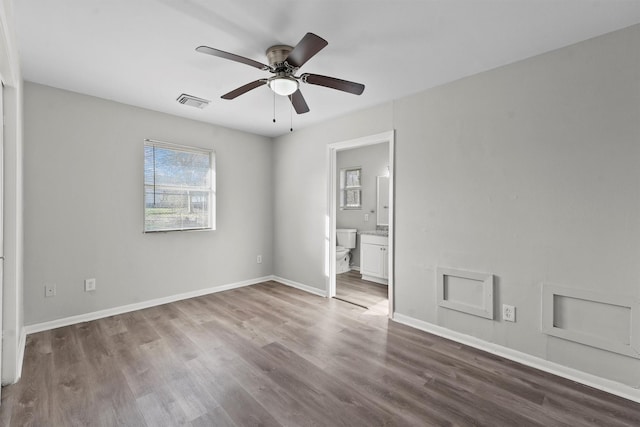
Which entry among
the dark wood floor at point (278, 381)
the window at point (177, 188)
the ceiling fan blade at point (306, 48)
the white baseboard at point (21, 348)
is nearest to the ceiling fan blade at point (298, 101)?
the ceiling fan blade at point (306, 48)

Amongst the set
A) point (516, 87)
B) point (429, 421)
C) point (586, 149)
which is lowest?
point (429, 421)

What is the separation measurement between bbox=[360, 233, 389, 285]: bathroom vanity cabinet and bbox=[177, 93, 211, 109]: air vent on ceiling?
3111 mm

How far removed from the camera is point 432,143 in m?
2.97

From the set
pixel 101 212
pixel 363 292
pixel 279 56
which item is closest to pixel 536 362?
pixel 363 292

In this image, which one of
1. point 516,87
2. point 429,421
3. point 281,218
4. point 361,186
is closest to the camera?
point 429,421

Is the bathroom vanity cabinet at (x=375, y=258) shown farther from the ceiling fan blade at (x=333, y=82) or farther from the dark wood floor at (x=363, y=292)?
the ceiling fan blade at (x=333, y=82)

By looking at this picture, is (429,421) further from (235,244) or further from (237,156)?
(237,156)

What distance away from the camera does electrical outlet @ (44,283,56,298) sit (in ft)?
9.73

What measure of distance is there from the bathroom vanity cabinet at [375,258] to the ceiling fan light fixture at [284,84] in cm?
308

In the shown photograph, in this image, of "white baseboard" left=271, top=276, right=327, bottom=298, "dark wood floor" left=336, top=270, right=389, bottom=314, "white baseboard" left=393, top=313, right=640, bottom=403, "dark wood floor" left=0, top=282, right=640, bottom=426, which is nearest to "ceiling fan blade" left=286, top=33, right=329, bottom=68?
"dark wood floor" left=0, top=282, right=640, bottom=426

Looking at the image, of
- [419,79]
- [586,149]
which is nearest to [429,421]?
[586,149]

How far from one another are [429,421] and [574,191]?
1.89 meters

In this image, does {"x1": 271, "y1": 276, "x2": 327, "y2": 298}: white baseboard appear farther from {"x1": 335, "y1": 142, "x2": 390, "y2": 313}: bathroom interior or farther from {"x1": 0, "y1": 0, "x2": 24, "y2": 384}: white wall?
{"x1": 0, "y1": 0, "x2": 24, "y2": 384}: white wall

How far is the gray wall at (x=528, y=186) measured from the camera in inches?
79.2
